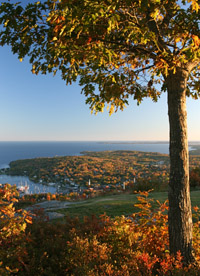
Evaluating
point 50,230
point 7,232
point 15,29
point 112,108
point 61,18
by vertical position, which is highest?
point 15,29

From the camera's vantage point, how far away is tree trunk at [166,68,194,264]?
12.3 feet

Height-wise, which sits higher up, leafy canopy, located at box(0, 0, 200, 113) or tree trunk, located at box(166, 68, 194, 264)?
leafy canopy, located at box(0, 0, 200, 113)

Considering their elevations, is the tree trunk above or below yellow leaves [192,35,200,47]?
below

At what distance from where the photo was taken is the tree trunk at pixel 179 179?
3748 mm

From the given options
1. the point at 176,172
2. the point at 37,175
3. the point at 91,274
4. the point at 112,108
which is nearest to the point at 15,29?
the point at 112,108

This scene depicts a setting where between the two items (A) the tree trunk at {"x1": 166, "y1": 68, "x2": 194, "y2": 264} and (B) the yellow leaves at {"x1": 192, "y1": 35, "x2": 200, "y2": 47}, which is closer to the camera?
(B) the yellow leaves at {"x1": 192, "y1": 35, "x2": 200, "y2": 47}

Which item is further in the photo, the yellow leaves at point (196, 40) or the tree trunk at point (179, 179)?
the tree trunk at point (179, 179)

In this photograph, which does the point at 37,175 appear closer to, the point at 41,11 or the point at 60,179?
the point at 60,179

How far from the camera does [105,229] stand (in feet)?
14.7

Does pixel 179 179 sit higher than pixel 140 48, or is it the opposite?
pixel 140 48

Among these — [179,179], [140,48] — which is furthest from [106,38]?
[179,179]

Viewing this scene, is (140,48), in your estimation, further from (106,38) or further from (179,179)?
(179,179)

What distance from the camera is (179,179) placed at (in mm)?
3789

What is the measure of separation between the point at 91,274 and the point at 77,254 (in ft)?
2.25
